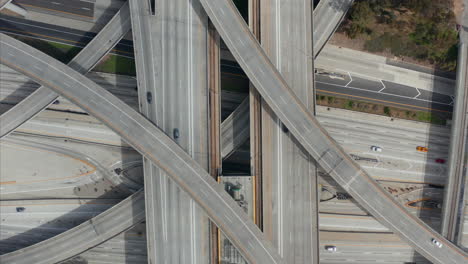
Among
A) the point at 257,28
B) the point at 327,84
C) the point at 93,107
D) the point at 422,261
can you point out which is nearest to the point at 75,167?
the point at 93,107

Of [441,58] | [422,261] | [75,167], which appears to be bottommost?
[422,261]

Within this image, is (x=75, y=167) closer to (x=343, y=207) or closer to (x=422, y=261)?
(x=343, y=207)

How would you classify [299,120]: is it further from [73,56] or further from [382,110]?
[73,56]

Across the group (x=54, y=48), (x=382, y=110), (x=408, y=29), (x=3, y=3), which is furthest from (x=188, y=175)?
(x=408, y=29)

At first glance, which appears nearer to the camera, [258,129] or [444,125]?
[258,129]

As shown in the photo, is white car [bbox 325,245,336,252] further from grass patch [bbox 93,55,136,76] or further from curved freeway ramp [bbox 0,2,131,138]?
curved freeway ramp [bbox 0,2,131,138]

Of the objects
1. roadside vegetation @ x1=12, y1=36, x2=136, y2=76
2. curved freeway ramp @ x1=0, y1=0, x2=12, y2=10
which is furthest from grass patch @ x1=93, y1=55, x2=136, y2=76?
curved freeway ramp @ x1=0, y1=0, x2=12, y2=10
